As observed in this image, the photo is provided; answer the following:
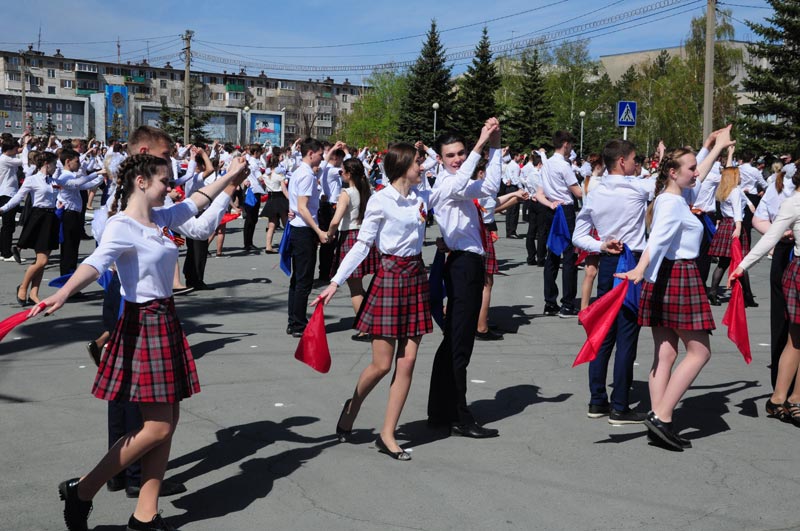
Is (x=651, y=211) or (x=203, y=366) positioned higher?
(x=651, y=211)

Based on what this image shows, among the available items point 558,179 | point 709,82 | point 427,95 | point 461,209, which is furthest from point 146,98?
point 461,209

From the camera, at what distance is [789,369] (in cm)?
621

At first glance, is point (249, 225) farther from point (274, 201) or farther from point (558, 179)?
point (558, 179)

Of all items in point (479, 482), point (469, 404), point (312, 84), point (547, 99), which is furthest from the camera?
point (312, 84)

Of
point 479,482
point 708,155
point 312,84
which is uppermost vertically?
point 312,84

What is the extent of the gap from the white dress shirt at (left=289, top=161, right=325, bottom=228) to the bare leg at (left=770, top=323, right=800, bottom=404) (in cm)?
492

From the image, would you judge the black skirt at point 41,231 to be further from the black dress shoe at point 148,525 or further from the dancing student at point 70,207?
the black dress shoe at point 148,525

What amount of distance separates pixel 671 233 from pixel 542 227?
9528 mm

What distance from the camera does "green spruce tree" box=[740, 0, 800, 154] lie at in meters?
40.0

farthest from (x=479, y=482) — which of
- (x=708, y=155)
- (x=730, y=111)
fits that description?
(x=730, y=111)

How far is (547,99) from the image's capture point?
204 ft

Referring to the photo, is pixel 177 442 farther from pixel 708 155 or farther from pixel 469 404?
pixel 708 155

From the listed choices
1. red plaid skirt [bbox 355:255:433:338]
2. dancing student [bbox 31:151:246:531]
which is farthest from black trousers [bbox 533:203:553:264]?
dancing student [bbox 31:151:246:531]

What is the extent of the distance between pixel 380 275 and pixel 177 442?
172 cm
